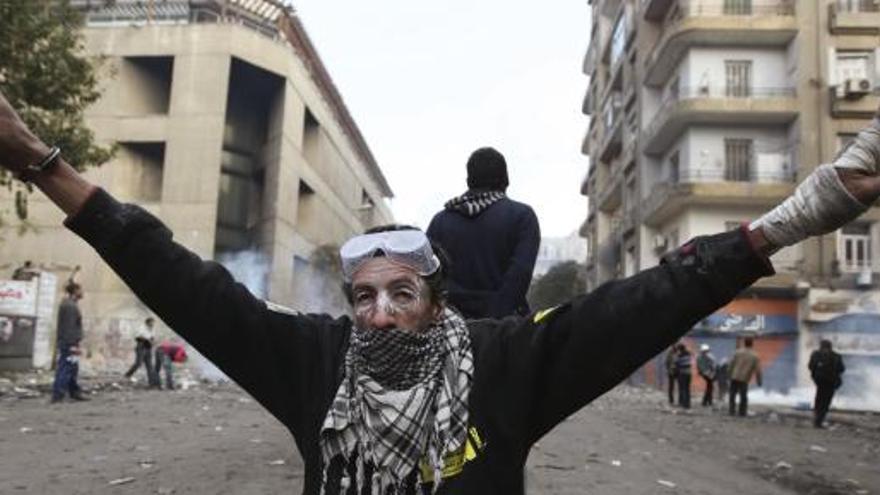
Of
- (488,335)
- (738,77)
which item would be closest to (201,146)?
(738,77)

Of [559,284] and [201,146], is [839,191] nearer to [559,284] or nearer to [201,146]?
[201,146]

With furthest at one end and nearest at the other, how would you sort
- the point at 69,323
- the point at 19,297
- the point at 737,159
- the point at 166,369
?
1. the point at 737,159
2. the point at 19,297
3. the point at 166,369
4. the point at 69,323

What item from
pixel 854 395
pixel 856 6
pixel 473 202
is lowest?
pixel 854 395

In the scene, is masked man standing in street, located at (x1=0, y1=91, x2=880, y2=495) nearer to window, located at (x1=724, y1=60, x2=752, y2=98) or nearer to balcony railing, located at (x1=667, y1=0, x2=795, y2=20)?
window, located at (x1=724, y1=60, x2=752, y2=98)

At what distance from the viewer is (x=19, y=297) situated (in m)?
21.7

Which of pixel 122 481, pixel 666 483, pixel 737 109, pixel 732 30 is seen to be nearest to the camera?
pixel 122 481

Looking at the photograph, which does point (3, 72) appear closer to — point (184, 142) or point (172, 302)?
point (172, 302)

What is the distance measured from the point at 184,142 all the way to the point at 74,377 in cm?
3252

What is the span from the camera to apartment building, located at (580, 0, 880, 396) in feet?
94.7

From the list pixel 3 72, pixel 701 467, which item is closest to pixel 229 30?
pixel 3 72

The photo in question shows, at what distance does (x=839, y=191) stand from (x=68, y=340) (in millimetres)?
12979

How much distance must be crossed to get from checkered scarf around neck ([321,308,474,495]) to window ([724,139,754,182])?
3090cm

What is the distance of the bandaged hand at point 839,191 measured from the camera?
1.63 m

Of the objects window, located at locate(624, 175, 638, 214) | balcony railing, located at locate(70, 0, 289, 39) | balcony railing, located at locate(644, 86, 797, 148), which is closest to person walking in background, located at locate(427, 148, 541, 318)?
balcony railing, located at locate(644, 86, 797, 148)
